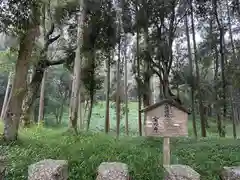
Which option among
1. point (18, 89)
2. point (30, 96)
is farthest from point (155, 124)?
point (30, 96)

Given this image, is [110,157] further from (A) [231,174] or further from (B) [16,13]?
(B) [16,13]

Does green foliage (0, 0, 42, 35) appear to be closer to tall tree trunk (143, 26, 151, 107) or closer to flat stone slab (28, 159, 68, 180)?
flat stone slab (28, 159, 68, 180)

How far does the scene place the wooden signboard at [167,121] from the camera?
574cm

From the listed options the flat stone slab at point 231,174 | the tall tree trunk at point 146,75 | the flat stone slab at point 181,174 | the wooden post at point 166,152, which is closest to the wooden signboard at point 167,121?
the wooden post at point 166,152

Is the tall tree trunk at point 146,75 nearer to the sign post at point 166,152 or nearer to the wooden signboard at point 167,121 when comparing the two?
the wooden signboard at point 167,121

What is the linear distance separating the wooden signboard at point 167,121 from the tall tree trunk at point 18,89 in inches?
153

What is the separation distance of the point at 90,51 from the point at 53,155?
8307 millimetres

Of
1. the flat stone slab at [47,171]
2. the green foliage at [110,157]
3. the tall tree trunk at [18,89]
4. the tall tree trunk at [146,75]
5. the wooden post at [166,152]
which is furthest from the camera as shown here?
the tall tree trunk at [146,75]

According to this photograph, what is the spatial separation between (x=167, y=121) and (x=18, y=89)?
433cm

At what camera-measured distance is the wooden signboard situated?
18.8ft

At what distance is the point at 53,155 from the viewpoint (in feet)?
19.8

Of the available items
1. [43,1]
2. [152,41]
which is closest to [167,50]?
[152,41]

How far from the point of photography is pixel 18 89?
25.3 ft

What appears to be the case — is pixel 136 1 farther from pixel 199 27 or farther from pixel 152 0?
pixel 199 27
